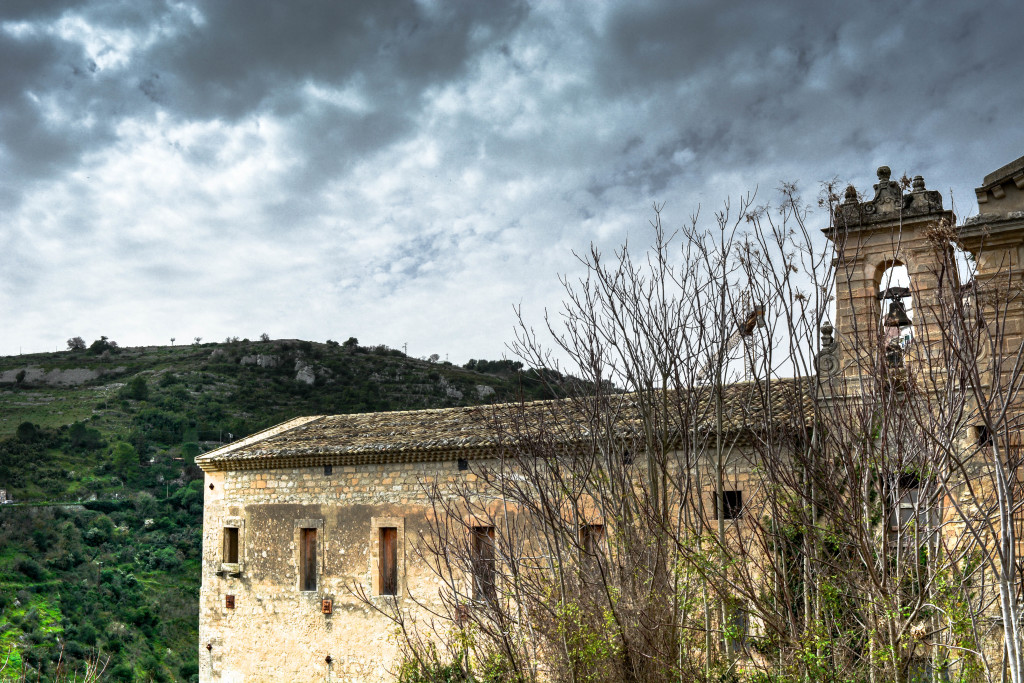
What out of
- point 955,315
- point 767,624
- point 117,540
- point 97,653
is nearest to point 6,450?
point 117,540

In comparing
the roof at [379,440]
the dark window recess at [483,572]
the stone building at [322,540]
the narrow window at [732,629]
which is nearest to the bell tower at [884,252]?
the roof at [379,440]

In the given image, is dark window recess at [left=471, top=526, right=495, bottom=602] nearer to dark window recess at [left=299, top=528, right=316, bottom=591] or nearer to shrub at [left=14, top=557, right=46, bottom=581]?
dark window recess at [left=299, top=528, right=316, bottom=591]

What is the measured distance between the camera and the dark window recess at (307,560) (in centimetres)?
1407

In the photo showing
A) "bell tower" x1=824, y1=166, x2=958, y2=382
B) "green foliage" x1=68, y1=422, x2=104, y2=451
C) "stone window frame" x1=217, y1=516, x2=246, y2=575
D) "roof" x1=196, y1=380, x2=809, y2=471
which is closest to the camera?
"bell tower" x1=824, y1=166, x2=958, y2=382

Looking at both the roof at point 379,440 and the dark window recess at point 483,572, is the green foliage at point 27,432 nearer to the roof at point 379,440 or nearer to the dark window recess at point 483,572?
the roof at point 379,440

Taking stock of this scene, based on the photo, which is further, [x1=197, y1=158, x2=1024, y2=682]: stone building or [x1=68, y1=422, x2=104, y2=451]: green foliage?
[x1=68, y1=422, x2=104, y2=451]: green foliage

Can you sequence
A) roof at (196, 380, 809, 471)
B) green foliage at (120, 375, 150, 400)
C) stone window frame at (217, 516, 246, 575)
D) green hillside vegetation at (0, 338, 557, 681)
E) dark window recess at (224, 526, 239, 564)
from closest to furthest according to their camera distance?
1. roof at (196, 380, 809, 471)
2. stone window frame at (217, 516, 246, 575)
3. dark window recess at (224, 526, 239, 564)
4. green hillside vegetation at (0, 338, 557, 681)
5. green foliage at (120, 375, 150, 400)

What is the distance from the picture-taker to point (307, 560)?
14172 millimetres

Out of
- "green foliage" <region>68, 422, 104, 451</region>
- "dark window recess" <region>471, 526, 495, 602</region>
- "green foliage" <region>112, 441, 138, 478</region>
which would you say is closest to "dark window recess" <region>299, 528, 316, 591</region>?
"dark window recess" <region>471, 526, 495, 602</region>

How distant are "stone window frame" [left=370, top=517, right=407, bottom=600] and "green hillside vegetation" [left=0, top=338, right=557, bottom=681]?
314 centimetres

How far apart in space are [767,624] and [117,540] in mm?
22764

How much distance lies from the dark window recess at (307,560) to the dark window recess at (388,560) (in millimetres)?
1411

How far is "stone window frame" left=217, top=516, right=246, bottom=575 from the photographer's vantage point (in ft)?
47.6

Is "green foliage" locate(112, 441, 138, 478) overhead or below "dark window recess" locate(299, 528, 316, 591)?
overhead
